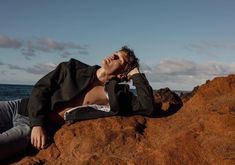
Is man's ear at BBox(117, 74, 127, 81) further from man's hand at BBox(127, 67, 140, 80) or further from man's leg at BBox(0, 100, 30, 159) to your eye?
man's leg at BBox(0, 100, 30, 159)

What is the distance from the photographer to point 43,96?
19.4 feet

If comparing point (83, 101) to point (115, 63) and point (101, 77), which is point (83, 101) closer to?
point (101, 77)

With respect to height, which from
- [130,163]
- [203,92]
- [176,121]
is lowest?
[130,163]

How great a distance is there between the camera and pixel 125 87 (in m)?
6.46

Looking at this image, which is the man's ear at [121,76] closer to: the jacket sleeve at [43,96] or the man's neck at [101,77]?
the man's neck at [101,77]

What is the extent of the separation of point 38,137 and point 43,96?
2.10 ft

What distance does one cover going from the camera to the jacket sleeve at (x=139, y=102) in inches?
244

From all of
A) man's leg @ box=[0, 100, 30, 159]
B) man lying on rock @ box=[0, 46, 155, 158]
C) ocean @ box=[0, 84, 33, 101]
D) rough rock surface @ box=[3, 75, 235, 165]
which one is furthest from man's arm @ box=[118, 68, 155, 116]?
ocean @ box=[0, 84, 33, 101]

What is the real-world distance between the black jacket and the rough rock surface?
188mm

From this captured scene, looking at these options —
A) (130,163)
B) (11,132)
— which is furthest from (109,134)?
(11,132)

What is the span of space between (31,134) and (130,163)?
5.57 feet

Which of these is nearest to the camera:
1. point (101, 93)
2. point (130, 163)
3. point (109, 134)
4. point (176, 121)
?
point (130, 163)

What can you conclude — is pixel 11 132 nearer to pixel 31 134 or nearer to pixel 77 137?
pixel 31 134

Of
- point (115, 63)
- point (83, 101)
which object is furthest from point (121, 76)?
point (83, 101)
